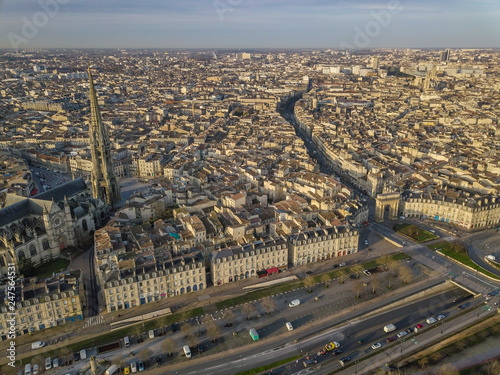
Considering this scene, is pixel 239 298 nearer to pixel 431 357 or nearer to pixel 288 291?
pixel 288 291

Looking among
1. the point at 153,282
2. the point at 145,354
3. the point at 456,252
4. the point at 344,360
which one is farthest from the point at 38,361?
the point at 456,252

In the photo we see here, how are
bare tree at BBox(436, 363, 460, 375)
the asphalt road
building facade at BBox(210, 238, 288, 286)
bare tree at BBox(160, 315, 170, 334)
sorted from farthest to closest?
building facade at BBox(210, 238, 288, 286)
bare tree at BBox(160, 315, 170, 334)
the asphalt road
bare tree at BBox(436, 363, 460, 375)

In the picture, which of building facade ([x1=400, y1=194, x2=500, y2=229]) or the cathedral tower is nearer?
building facade ([x1=400, y1=194, x2=500, y2=229])

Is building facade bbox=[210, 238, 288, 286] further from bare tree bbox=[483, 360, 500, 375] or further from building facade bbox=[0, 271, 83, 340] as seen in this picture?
bare tree bbox=[483, 360, 500, 375]

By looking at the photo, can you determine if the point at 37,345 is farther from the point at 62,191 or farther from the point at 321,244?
the point at 321,244

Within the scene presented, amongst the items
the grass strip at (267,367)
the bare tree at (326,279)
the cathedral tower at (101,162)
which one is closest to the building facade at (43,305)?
the grass strip at (267,367)

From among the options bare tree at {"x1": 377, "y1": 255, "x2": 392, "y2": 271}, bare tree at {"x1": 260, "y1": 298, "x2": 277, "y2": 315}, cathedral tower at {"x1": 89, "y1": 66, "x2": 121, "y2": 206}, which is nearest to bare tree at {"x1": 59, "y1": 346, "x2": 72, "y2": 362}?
bare tree at {"x1": 260, "y1": 298, "x2": 277, "y2": 315}
